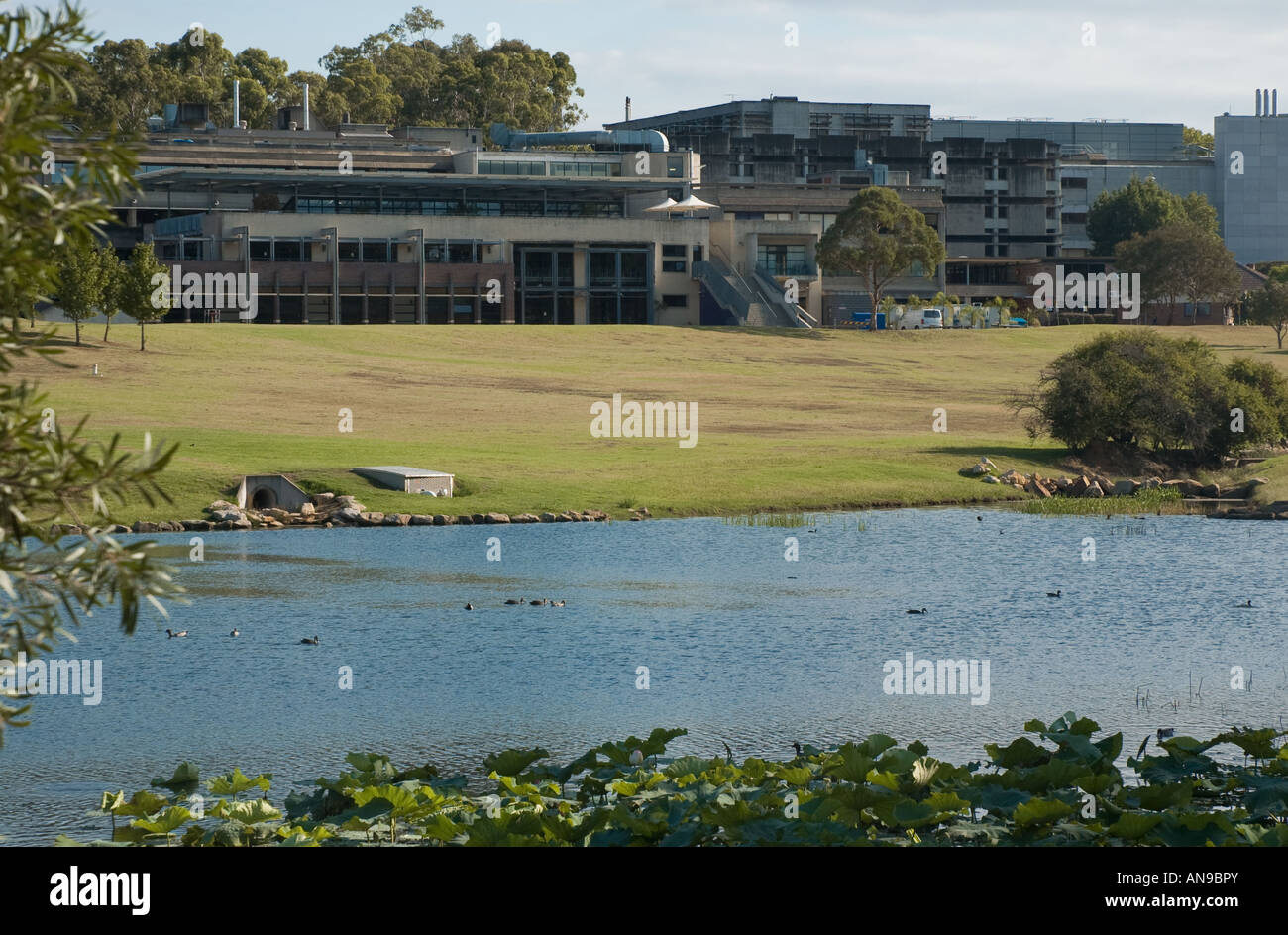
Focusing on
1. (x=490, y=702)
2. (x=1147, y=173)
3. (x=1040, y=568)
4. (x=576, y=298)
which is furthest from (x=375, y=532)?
(x=1147, y=173)

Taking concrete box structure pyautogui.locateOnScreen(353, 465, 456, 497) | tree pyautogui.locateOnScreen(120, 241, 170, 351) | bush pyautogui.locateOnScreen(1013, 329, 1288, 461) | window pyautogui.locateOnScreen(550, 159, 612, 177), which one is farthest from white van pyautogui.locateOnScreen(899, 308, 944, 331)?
concrete box structure pyautogui.locateOnScreen(353, 465, 456, 497)

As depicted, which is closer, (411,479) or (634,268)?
(411,479)

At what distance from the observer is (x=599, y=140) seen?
139875 millimetres

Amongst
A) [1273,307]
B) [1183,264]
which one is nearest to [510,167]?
[1183,264]

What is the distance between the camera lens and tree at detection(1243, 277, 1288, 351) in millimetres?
111938

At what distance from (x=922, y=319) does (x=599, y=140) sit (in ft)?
125

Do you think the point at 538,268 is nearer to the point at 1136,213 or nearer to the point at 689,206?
the point at 689,206

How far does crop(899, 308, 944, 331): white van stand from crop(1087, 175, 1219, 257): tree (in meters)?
55.3

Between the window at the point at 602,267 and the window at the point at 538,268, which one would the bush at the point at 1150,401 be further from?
the window at the point at 602,267

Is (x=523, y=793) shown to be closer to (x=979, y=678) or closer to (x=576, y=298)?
(x=979, y=678)

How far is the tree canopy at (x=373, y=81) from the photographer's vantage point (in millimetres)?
157125

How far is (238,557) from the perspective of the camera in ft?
124

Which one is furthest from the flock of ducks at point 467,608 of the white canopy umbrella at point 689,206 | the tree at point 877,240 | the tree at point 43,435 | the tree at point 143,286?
the white canopy umbrella at point 689,206
